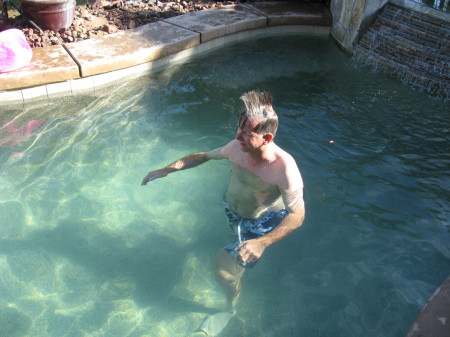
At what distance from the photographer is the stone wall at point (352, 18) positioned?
6.80m

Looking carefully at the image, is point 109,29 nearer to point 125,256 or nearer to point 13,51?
point 13,51

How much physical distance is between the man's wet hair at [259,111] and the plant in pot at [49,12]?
4.56 meters

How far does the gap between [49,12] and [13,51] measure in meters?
1.23

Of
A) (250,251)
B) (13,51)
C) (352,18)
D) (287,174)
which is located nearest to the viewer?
(250,251)

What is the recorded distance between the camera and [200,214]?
168 inches

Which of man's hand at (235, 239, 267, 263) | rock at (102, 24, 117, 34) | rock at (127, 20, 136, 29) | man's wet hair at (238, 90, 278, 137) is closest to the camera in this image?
man's hand at (235, 239, 267, 263)

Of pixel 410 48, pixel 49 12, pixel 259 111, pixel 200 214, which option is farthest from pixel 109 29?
pixel 259 111

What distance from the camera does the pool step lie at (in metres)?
6.03

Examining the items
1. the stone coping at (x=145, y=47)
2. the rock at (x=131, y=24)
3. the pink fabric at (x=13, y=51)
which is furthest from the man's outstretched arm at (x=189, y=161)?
the rock at (x=131, y=24)

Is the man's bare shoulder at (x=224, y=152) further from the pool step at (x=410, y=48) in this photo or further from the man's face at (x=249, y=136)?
the pool step at (x=410, y=48)

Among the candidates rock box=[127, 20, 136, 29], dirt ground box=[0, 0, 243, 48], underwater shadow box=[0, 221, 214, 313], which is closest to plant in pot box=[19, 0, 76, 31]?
dirt ground box=[0, 0, 243, 48]

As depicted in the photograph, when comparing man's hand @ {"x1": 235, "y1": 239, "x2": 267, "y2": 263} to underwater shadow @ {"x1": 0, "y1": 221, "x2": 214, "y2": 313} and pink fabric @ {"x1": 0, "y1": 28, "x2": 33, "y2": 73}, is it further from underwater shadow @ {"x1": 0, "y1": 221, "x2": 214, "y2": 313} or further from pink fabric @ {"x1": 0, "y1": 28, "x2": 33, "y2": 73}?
pink fabric @ {"x1": 0, "y1": 28, "x2": 33, "y2": 73}

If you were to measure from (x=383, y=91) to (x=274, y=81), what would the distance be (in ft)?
5.03

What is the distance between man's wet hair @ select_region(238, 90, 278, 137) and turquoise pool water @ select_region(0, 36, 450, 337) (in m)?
1.45
